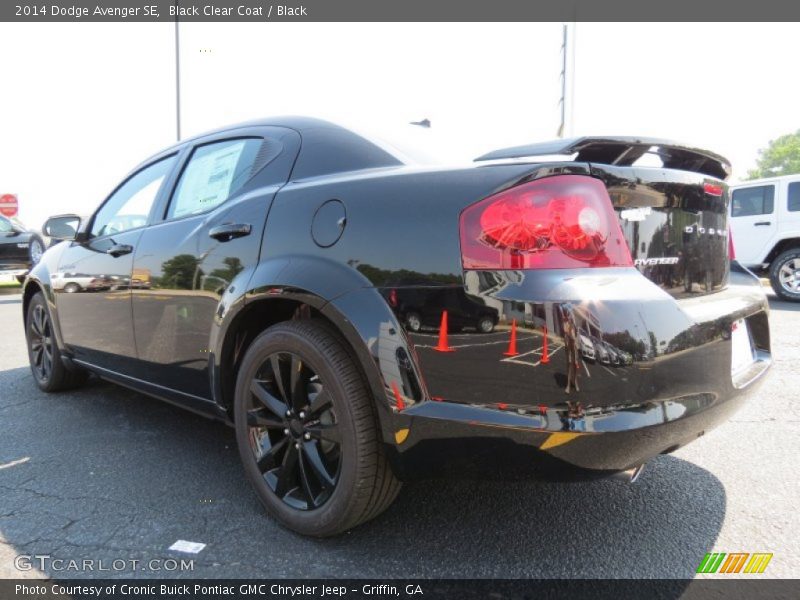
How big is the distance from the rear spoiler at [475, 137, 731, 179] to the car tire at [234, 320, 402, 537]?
2.83 ft

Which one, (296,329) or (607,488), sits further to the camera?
(607,488)

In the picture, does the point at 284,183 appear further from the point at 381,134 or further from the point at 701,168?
the point at 701,168

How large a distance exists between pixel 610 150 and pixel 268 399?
4.82 ft

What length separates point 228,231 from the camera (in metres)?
2.38

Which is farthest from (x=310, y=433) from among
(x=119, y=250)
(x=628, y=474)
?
(x=119, y=250)

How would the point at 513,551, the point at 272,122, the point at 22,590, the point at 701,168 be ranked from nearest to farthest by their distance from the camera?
the point at 22,590 < the point at 513,551 < the point at 701,168 < the point at 272,122

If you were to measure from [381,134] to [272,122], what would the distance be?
0.60 m

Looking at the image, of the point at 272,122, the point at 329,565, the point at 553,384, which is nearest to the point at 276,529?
the point at 329,565

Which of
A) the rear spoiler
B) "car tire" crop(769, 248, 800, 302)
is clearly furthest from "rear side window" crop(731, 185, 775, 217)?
the rear spoiler

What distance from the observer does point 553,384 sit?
5.02 feet

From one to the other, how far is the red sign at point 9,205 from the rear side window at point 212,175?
16.4 metres

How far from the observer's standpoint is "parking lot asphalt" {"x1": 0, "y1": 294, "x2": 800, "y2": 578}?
1927 millimetres

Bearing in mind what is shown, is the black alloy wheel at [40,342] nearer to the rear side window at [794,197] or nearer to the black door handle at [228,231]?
the black door handle at [228,231]

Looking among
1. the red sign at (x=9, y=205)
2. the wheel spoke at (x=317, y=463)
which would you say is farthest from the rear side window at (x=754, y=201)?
the red sign at (x=9, y=205)
